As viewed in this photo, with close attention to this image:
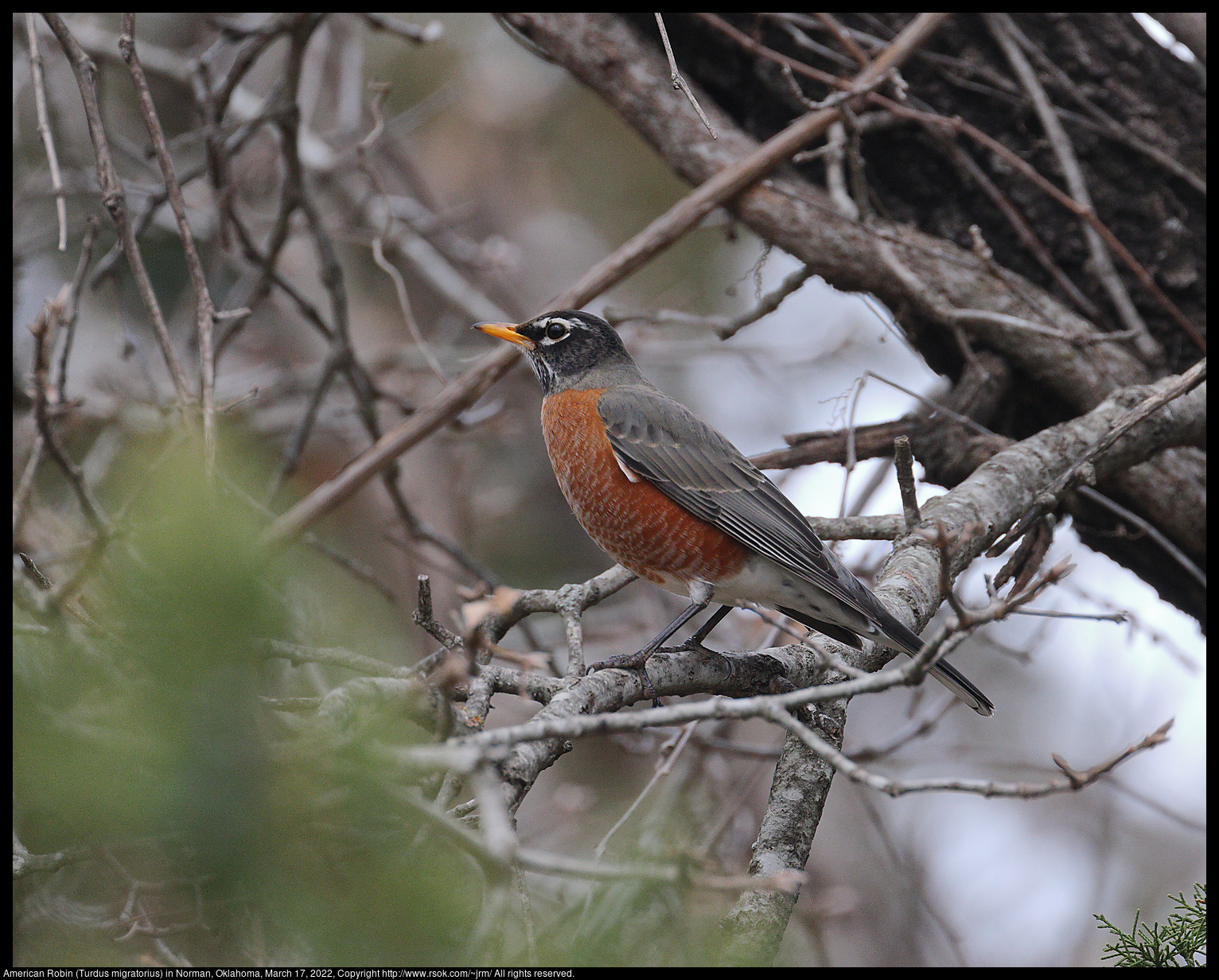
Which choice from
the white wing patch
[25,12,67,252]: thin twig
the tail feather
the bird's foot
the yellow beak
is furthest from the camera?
the yellow beak

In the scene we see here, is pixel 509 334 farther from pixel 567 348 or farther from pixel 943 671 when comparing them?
pixel 943 671

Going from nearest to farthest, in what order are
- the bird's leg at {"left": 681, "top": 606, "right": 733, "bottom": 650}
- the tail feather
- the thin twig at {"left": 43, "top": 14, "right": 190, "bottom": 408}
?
the tail feather < the thin twig at {"left": 43, "top": 14, "right": 190, "bottom": 408} < the bird's leg at {"left": 681, "top": 606, "right": 733, "bottom": 650}

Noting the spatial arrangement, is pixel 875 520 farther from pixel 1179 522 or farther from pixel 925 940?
pixel 925 940

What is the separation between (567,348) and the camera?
12.4 feet

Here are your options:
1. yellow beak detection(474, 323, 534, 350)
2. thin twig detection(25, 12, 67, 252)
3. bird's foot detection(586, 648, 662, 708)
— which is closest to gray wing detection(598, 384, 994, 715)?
yellow beak detection(474, 323, 534, 350)

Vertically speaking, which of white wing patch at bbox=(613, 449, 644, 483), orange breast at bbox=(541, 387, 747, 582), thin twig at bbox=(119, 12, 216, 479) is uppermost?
thin twig at bbox=(119, 12, 216, 479)

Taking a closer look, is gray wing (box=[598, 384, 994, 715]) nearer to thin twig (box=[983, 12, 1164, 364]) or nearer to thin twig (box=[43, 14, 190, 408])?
thin twig (box=[43, 14, 190, 408])

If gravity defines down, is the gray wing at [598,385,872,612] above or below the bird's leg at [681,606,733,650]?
above

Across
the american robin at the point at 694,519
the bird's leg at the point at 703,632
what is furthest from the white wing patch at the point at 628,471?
the bird's leg at the point at 703,632

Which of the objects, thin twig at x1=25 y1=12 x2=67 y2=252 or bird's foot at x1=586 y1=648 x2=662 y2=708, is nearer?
bird's foot at x1=586 y1=648 x2=662 y2=708

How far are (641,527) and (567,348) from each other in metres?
1.11

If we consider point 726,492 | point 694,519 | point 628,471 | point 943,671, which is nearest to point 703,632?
point 694,519

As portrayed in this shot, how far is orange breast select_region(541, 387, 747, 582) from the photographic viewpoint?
9.71 feet
